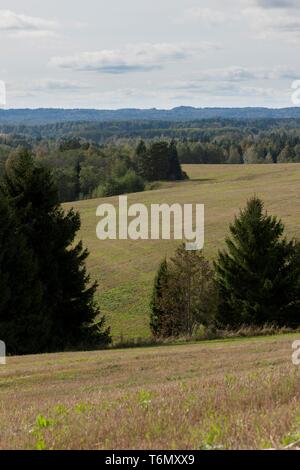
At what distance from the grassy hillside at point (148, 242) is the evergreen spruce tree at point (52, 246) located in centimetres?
942

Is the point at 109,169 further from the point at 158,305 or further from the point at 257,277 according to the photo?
the point at 257,277

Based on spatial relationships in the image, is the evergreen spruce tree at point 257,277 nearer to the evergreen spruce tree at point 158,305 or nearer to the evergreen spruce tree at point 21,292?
the evergreen spruce tree at point 158,305

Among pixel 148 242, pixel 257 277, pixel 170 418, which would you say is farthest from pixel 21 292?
pixel 148 242

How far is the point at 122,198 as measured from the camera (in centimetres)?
10744

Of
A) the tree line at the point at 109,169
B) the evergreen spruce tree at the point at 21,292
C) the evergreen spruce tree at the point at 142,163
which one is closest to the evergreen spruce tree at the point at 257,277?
the evergreen spruce tree at the point at 21,292

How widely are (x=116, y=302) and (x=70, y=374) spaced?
121 feet

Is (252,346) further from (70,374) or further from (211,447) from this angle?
(211,447)

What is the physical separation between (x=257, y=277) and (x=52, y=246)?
1233 centimetres

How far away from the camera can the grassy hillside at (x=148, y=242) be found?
53.6 meters

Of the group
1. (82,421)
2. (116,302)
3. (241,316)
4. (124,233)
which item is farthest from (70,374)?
(124,233)

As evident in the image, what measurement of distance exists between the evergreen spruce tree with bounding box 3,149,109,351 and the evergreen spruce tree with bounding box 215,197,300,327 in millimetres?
8393

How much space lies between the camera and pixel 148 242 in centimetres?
7450

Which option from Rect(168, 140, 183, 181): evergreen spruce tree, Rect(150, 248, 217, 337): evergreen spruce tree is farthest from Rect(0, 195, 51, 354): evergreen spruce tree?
Rect(168, 140, 183, 181): evergreen spruce tree
